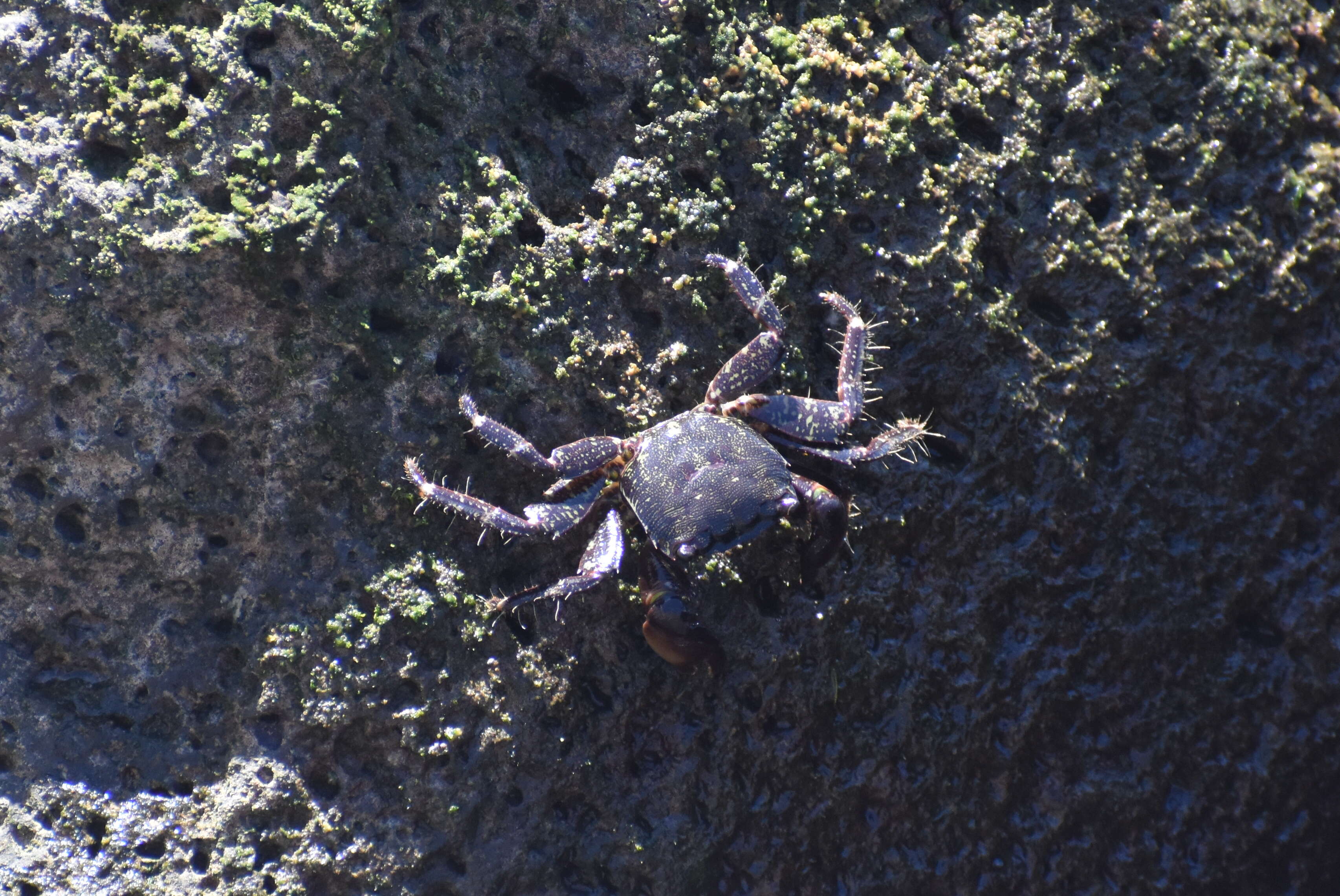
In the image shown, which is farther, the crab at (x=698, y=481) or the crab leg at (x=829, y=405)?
the crab leg at (x=829, y=405)

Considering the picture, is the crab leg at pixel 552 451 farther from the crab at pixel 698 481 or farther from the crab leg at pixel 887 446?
the crab leg at pixel 887 446

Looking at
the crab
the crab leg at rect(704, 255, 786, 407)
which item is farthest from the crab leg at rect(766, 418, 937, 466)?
the crab leg at rect(704, 255, 786, 407)

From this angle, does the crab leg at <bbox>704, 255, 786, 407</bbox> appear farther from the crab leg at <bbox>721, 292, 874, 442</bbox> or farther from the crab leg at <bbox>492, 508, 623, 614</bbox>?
the crab leg at <bbox>492, 508, 623, 614</bbox>

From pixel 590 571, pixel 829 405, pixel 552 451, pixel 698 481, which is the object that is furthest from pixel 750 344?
pixel 590 571

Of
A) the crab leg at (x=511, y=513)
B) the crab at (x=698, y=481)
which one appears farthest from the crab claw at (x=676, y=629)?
the crab leg at (x=511, y=513)

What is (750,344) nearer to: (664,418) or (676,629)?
(664,418)

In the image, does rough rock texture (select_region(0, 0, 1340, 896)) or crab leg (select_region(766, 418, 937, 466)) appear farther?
crab leg (select_region(766, 418, 937, 466))
